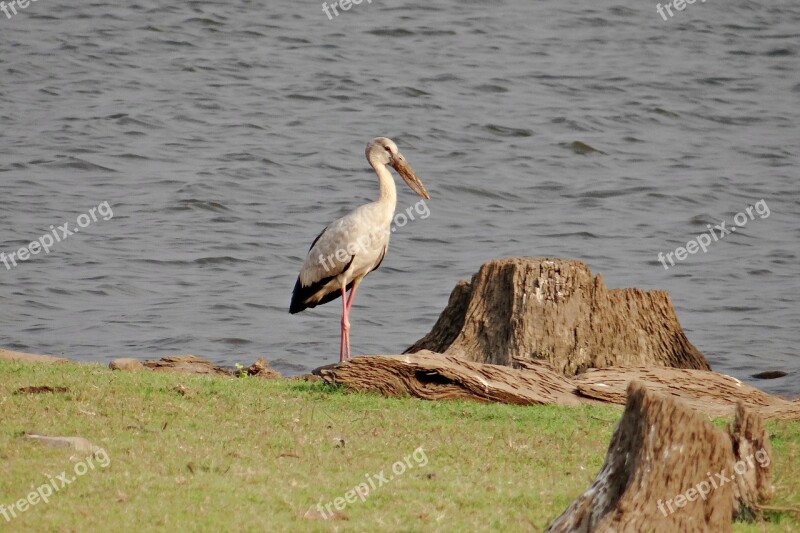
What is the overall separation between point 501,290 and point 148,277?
968 cm

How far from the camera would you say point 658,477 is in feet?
18.2

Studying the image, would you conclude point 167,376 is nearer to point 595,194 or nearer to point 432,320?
point 432,320

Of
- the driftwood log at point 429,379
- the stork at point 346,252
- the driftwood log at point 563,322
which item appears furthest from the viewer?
the stork at point 346,252

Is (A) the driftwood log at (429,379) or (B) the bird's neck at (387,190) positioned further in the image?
(B) the bird's neck at (387,190)

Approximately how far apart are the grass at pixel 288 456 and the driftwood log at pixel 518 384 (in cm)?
22

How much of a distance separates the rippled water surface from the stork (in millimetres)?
1941

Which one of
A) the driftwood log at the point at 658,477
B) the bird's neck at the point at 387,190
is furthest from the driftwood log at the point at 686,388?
the driftwood log at the point at 658,477

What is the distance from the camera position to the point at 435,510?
6418 millimetres

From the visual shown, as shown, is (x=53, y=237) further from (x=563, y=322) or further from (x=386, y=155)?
(x=563, y=322)

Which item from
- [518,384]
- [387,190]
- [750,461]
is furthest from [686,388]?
[387,190]

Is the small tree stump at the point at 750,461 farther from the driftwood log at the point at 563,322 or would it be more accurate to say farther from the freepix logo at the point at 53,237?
the freepix logo at the point at 53,237

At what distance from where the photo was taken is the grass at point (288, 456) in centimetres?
621

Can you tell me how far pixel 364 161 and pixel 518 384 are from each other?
16.7m

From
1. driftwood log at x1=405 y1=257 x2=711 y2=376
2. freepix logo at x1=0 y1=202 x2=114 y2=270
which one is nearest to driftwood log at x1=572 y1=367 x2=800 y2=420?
driftwood log at x1=405 y1=257 x2=711 y2=376
